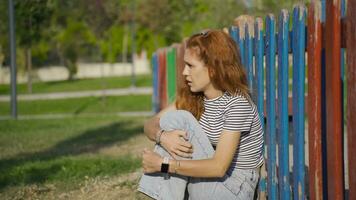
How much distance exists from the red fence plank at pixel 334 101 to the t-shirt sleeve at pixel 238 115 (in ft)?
1.38

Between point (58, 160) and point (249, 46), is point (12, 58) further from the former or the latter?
point (249, 46)

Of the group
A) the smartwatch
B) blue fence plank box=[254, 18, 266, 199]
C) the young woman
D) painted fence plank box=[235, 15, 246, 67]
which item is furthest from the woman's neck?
painted fence plank box=[235, 15, 246, 67]

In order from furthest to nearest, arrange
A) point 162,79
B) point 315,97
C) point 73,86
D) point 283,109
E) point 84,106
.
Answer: point 73,86
point 84,106
point 162,79
point 283,109
point 315,97

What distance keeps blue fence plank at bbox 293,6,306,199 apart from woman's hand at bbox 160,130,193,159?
0.82 m

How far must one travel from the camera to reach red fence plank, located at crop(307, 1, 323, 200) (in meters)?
3.44

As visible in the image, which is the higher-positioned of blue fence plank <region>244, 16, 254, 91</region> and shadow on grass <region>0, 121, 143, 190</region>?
blue fence plank <region>244, 16, 254, 91</region>

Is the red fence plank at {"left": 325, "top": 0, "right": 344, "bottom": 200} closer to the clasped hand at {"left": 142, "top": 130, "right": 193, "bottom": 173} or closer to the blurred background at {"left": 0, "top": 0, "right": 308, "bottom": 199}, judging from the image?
the clasped hand at {"left": 142, "top": 130, "right": 193, "bottom": 173}

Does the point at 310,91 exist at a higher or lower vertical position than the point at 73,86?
higher

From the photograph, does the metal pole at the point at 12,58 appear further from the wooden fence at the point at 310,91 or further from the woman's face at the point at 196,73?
the woman's face at the point at 196,73

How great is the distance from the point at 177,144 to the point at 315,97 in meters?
0.85

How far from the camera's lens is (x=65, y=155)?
849 cm

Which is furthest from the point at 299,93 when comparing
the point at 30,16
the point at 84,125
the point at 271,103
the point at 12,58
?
the point at 30,16

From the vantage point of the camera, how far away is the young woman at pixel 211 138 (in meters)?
3.12

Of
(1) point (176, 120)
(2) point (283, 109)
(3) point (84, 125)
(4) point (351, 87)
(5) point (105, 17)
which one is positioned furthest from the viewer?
(5) point (105, 17)
